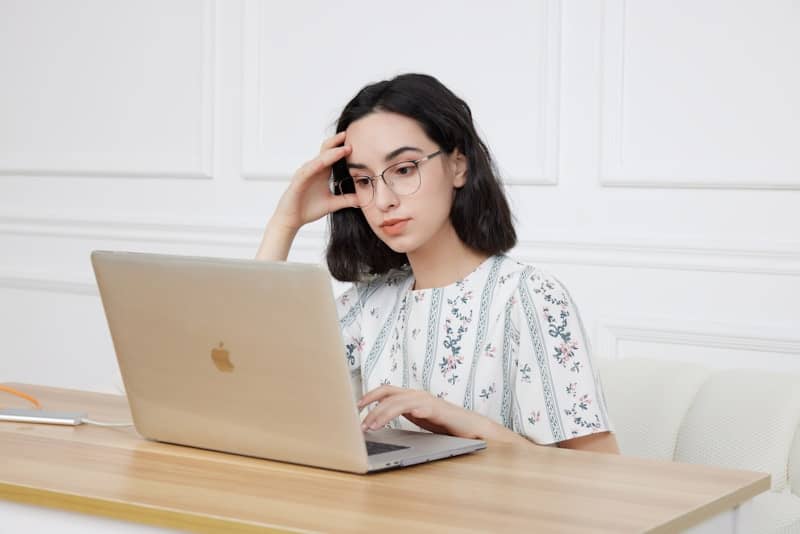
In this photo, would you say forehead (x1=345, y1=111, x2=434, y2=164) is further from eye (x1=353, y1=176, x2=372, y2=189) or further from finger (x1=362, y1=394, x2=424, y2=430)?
finger (x1=362, y1=394, x2=424, y2=430)

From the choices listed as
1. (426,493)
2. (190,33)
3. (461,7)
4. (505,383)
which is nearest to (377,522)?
(426,493)

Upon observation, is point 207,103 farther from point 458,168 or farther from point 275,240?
point 458,168

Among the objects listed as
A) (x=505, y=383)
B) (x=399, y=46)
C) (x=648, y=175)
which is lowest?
(x=505, y=383)

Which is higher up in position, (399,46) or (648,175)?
(399,46)

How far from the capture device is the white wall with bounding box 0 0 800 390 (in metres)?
2.83

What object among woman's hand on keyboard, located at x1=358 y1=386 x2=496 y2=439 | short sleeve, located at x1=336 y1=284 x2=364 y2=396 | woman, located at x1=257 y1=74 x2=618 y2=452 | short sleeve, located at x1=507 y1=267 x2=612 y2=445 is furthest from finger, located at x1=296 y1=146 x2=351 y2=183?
woman's hand on keyboard, located at x1=358 y1=386 x2=496 y2=439

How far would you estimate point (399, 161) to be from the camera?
1792 millimetres

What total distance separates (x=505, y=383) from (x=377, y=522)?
0.75 meters

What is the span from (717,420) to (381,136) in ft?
2.25

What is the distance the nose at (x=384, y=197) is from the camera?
1.75 metres

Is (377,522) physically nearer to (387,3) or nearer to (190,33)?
(387,3)

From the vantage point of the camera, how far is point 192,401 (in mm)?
1435

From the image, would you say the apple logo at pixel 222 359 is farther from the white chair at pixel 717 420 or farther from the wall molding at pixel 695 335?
the wall molding at pixel 695 335

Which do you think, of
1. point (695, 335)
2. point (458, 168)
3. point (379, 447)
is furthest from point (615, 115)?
point (379, 447)
